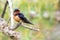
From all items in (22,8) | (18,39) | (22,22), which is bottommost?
(18,39)

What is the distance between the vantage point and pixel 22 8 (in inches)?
142

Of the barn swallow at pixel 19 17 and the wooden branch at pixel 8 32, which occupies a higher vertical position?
the barn swallow at pixel 19 17

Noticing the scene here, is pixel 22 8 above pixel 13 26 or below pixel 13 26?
above

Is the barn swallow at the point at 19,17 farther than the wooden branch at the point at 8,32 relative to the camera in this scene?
Yes

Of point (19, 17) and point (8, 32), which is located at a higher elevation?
point (19, 17)

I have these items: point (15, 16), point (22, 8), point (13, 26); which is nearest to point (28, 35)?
point (22, 8)

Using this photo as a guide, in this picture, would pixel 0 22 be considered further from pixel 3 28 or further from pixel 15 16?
pixel 15 16

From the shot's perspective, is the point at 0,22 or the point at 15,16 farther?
the point at 15,16

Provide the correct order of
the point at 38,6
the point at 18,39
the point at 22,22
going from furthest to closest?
1. the point at 38,6
2. the point at 22,22
3. the point at 18,39

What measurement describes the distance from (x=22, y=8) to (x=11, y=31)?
119cm

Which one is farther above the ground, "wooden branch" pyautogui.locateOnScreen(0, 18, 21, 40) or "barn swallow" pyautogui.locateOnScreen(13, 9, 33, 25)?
"barn swallow" pyautogui.locateOnScreen(13, 9, 33, 25)

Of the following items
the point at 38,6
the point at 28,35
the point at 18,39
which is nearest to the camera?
the point at 18,39

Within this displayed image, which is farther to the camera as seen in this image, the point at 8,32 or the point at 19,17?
the point at 19,17

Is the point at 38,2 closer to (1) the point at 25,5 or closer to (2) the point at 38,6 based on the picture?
(2) the point at 38,6
